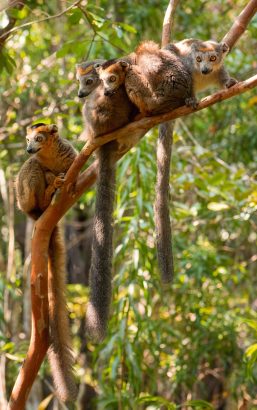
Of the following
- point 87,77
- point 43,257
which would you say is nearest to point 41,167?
point 87,77

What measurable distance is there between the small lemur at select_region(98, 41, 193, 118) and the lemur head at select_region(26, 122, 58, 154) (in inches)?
23.3

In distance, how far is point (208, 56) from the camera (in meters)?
4.11

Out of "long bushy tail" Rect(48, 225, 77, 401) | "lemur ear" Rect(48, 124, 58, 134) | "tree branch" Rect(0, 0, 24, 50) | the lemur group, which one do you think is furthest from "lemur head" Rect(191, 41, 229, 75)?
"long bushy tail" Rect(48, 225, 77, 401)

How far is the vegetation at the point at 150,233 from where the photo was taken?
5.20 meters

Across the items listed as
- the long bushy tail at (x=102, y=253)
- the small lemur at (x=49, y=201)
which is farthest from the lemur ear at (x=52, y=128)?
the long bushy tail at (x=102, y=253)

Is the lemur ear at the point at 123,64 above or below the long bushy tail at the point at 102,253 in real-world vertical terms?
above

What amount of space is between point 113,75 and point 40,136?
735 mm

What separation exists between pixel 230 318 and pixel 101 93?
3338 millimetres

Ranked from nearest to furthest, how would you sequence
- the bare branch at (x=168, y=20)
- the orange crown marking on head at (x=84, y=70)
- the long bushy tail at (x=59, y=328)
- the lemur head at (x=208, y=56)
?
the long bushy tail at (x=59, y=328) < the lemur head at (x=208, y=56) < the bare branch at (x=168, y=20) < the orange crown marking on head at (x=84, y=70)

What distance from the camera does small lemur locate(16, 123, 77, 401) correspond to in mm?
3713

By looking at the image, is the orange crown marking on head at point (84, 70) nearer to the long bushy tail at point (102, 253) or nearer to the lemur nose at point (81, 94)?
the lemur nose at point (81, 94)

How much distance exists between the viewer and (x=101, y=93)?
3998 mm

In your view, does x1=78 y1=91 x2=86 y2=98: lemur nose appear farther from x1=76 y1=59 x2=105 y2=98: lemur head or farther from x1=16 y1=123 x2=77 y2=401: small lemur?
x1=16 y1=123 x2=77 y2=401: small lemur

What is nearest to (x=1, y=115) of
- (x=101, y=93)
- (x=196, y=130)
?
(x=196, y=130)
